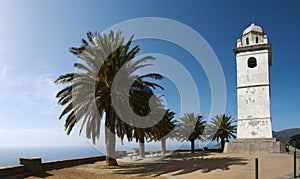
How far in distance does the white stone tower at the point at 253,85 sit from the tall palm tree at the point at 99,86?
46.6 feet

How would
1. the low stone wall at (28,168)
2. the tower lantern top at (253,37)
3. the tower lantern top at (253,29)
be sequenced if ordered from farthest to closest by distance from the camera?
the tower lantern top at (253,29) < the tower lantern top at (253,37) < the low stone wall at (28,168)

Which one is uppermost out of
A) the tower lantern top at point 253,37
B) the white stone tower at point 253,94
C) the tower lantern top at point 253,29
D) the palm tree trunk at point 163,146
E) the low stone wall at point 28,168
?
the tower lantern top at point 253,29

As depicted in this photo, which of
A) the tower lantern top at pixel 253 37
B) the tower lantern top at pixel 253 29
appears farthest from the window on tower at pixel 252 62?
the tower lantern top at pixel 253 29

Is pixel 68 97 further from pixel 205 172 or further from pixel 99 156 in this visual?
pixel 205 172

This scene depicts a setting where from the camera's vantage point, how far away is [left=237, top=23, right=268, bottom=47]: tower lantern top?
27.5 metres

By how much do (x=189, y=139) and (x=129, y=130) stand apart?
1865 cm

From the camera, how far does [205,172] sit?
40.2 feet

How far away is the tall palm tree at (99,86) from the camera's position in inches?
604

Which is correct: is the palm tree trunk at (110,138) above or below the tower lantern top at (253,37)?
below

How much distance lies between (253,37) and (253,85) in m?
5.49

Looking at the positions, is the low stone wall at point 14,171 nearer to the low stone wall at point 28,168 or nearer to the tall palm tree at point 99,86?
the low stone wall at point 28,168

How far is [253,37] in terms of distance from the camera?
2795 cm

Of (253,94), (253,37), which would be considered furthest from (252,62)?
(253,94)

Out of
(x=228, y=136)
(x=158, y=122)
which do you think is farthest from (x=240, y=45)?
(x=158, y=122)
